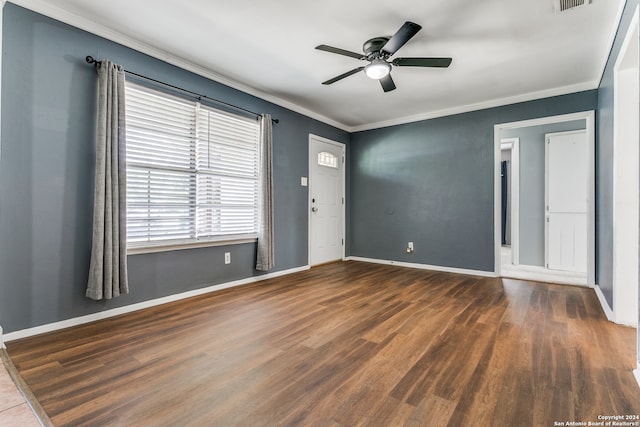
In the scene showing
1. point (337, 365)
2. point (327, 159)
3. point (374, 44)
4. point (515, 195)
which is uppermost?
point (374, 44)

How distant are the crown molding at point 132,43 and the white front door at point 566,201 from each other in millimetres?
4347

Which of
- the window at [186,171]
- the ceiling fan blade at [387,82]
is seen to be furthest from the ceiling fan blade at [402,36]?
the window at [186,171]

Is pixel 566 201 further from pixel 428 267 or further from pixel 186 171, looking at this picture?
pixel 186 171

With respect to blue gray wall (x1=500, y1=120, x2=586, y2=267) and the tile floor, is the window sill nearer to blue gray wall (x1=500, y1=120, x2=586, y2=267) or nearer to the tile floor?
the tile floor

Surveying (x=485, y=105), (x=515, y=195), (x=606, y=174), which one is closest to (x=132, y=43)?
(x=485, y=105)

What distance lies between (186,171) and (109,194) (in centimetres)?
81

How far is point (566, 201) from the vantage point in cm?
471

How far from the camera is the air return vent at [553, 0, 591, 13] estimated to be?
7.29 ft

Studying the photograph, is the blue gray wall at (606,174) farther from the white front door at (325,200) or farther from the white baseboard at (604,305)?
the white front door at (325,200)

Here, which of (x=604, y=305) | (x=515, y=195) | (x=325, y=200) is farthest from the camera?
(x=325, y=200)

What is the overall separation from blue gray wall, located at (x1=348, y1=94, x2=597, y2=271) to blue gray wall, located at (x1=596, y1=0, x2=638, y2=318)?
71 cm

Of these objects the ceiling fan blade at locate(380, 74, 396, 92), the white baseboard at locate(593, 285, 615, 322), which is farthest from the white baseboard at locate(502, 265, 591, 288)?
the ceiling fan blade at locate(380, 74, 396, 92)

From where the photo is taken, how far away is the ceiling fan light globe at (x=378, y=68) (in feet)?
8.88

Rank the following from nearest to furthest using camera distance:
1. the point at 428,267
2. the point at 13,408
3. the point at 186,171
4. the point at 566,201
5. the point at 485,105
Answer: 1. the point at 13,408
2. the point at 186,171
3. the point at 485,105
4. the point at 566,201
5. the point at 428,267
